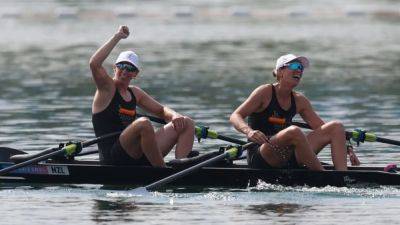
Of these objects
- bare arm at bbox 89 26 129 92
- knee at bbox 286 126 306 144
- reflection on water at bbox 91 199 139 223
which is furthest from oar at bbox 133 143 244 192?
bare arm at bbox 89 26 129 92

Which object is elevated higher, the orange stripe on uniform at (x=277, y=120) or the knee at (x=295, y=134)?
the orange stripe on uniform at (x=277, y=120)

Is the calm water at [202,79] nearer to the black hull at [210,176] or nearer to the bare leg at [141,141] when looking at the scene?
the black hull at [210,176]

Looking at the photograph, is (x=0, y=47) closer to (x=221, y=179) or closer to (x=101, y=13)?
(x=101, y=13)

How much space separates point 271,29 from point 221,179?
38.1 m

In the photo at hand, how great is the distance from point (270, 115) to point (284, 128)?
25 centimetres

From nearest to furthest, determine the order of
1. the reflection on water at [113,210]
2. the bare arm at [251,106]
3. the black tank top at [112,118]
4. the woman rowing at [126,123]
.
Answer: the reflection on water at [113,210], the woman rowing at [126,123], the bare arm at [251,106], the black tank top at [112,118]

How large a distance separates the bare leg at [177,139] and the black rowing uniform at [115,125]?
0.52 meters

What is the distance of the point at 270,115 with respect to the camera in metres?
18.8

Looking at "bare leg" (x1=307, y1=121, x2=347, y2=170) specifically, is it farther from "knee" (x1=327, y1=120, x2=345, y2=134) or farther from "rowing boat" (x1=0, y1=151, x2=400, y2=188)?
"rowing boat" (x1=0, y1=151, x2=400, y2=188)

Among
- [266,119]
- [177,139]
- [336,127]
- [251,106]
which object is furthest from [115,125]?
[336,127]

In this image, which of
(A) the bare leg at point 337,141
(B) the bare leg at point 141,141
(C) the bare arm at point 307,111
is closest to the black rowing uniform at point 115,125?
(B) the bare leg at point 141,141

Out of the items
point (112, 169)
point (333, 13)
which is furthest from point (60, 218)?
point (333, 13)

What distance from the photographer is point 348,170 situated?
18.4 meters

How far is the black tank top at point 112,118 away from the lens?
1889cm
